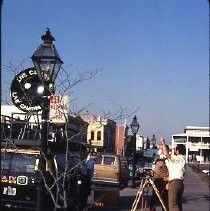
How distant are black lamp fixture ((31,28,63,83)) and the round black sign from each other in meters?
0.73

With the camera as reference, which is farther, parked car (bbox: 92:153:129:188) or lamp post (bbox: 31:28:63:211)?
parked car (bbox: 92:153:129:188)

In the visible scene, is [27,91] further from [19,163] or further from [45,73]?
[19,163]

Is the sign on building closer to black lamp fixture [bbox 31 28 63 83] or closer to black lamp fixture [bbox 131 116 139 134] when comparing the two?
black lamp fixture [bbox 31 28 63 83]

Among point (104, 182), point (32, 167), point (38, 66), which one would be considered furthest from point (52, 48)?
point (104, 182)

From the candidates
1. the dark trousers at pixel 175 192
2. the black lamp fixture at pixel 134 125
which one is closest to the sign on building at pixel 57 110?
the dark trousers at pixel 175 192

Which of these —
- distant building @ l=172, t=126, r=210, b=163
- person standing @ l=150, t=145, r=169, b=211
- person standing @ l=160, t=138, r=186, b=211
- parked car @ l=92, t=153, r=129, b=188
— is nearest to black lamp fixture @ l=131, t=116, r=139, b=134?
parked car @ l=92, t=153, r=129, b=188

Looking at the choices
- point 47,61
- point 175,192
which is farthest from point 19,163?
point 47,61

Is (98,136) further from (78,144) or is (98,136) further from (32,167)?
(32,167)

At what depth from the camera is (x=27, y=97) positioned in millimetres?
9672

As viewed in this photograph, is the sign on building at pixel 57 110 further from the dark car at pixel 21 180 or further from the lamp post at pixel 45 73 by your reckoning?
the dark car at pixel 21 180

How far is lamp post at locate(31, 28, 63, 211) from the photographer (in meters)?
8.02

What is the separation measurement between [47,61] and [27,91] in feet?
5.52

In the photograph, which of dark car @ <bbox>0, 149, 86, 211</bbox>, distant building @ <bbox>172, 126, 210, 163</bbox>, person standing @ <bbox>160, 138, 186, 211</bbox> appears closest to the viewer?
person standing @ <bbox>160, 138, 186, 211</bbox>

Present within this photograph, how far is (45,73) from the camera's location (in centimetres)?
823
